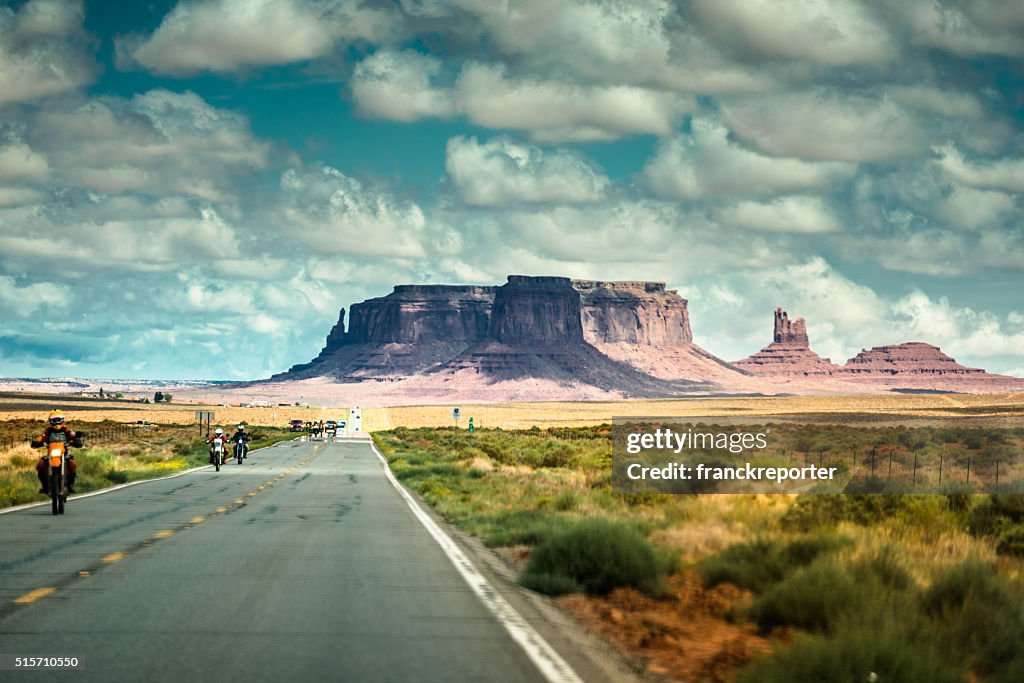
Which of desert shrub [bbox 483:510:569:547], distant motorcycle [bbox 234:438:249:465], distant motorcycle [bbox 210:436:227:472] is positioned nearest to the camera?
desert shrub [bbox 483:510:569:547]

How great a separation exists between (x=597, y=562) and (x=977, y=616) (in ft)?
14.9

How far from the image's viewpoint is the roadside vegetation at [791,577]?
25.3ft

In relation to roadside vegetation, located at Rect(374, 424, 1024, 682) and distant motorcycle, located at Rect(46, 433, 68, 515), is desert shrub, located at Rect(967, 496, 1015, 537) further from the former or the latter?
distant motorcycle, located at Rect(46, 433, 68, 515)

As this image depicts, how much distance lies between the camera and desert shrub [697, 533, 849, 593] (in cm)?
1136

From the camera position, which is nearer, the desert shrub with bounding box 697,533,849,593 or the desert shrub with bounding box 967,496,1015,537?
the desert shrub with bounding box 697,533,849,593

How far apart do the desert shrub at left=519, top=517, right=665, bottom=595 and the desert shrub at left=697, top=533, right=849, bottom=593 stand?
577mm

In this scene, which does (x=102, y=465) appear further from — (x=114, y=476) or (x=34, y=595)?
(x=34, y=595)

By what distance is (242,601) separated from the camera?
35.0 ft

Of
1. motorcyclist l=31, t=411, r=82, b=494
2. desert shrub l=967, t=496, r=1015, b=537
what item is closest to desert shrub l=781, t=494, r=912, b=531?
desert shrub l=967, t=496, r=1015, b=537

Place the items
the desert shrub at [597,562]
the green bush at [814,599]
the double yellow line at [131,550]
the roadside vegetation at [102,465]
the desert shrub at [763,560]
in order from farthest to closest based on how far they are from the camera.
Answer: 1. the roadside vegetation at [102,465]
2. the desert shrub at [597,562]
3. the desert shrub at [763,560]
4. the double yellow line at [131,550]
5. the green bush at [814,599]

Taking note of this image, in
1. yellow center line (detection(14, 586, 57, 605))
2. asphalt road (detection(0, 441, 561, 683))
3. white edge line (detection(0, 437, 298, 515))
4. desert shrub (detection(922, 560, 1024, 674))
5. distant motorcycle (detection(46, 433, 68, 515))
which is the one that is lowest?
white edge line (detection(0, 437, 298, 515))

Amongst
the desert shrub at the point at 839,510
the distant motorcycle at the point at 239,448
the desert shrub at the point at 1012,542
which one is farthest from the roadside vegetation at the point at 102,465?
the desert shrub at the point at 1012,542

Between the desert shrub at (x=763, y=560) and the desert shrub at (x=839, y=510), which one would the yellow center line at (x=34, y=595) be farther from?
the desert shrub at (x=839, y=510)

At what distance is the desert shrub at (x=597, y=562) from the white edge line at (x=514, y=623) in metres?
0.62
